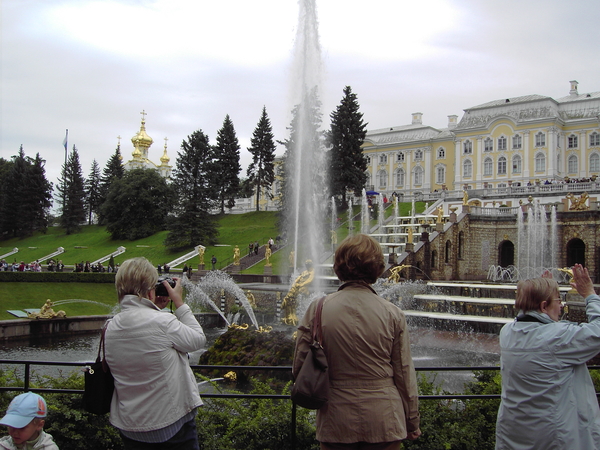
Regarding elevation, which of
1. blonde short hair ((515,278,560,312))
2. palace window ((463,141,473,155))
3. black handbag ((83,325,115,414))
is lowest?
black handbag ((83,325,115,414))

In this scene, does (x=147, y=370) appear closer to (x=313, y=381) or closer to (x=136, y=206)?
(x=313, y=381)

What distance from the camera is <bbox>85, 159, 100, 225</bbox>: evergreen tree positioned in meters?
84.8

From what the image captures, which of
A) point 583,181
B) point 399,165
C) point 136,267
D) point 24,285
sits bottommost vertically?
point 24,285

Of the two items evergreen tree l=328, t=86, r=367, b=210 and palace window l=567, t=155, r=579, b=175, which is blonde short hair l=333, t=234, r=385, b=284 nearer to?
evergreen tree l=328, t=86, r=367, b=210

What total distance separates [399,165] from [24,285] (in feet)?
188

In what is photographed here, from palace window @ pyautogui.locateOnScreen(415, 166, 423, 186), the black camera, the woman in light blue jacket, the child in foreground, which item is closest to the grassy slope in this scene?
palace window @ pyautogui.locateOnScreen(415, 166, 423, 186)

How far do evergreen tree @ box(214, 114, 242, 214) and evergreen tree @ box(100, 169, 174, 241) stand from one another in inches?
292

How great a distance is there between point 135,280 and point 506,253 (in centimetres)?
3722

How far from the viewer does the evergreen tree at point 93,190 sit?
8481 centimetres

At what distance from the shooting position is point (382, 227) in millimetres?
43750

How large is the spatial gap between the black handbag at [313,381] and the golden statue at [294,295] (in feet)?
51.9

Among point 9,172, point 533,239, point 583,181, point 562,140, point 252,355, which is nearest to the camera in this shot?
point 252,355

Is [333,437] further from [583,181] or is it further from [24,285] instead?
[583,181]

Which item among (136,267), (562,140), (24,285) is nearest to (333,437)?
(136,267)
